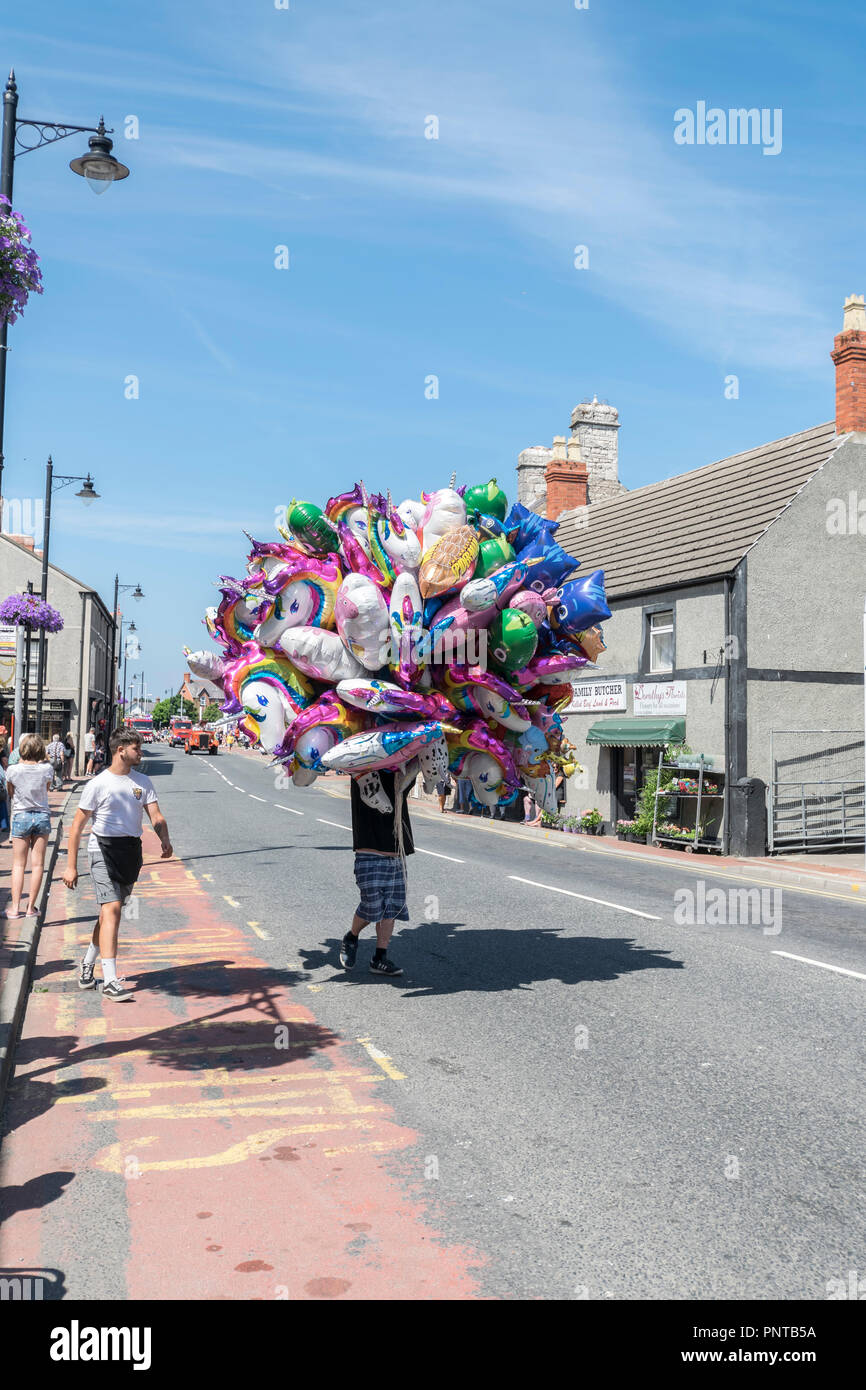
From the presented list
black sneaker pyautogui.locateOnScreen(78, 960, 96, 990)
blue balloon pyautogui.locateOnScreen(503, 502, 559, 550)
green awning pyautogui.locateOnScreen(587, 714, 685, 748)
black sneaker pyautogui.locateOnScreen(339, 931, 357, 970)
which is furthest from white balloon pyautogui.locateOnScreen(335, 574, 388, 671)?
green awning pyautogui.locateOnScreen(587, 714, 685, 748)

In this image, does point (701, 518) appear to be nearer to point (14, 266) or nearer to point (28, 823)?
point (28, 823)

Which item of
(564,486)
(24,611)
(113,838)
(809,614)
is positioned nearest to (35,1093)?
(113,838)

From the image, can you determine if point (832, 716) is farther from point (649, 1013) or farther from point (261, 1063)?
point (261, 1063)

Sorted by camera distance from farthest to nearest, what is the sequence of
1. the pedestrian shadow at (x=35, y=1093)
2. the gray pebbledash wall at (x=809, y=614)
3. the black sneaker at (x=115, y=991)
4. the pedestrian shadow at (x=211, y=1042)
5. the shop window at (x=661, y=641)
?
the shop window at (x=661, y=641), the gray pebbledash wall at (x=809, y=614), the black sneaker at (x=115, y=991), the pedestrian shadow at (x=211, y=1042), the pedestrian shadow at (x=35, y=1093)

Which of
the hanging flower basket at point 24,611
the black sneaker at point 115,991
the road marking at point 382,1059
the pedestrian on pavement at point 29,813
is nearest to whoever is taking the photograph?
the road marking at point 382,1059

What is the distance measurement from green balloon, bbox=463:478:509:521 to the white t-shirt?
9.80 feet

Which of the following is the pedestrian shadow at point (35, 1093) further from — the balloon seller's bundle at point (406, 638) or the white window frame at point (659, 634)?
the white window frame at point (659, 634)

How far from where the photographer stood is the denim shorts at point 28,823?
10.5 meters

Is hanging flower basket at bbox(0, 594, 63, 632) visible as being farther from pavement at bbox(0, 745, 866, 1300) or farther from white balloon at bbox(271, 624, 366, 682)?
white balloon at bbox(271, 624, 366, 682)

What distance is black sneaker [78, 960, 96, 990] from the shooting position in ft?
26.0

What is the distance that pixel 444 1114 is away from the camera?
5336 millimetres

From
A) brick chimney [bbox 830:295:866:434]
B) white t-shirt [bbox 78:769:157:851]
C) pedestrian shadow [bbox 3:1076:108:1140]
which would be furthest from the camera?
brick chimney [bbox 830:295:866:434]

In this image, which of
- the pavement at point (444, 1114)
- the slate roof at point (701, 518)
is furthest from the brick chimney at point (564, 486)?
the pavement at point (444, 1114)
